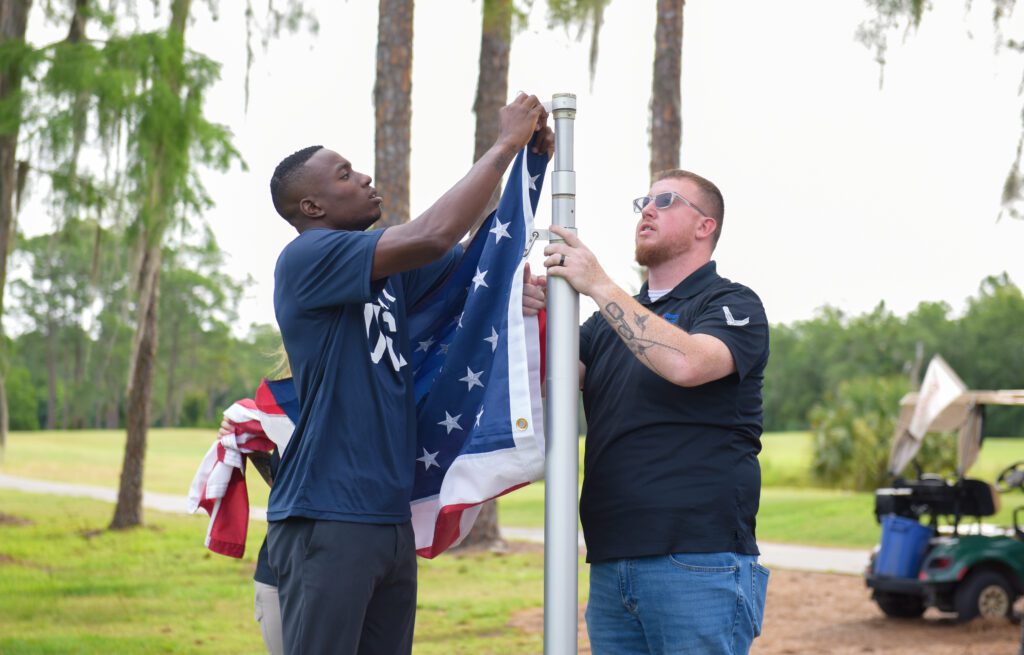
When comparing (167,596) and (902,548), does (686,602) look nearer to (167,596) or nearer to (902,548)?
(902,548)

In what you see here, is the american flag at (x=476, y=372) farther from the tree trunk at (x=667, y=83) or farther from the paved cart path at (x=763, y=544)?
the paved cart path at (x=763, y=544)

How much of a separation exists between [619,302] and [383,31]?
34.3ft

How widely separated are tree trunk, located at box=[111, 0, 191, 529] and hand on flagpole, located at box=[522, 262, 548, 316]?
1017 cm

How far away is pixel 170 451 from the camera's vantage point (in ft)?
157

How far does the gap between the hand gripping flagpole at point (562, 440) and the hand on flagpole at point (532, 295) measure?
35 cm

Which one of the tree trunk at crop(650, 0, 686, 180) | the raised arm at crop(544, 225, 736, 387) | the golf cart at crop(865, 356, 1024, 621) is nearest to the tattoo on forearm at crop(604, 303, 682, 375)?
the raised arm at crop(544, 225, 736, 387)

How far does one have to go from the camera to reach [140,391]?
16.1m

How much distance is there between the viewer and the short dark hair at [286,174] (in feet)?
11.6

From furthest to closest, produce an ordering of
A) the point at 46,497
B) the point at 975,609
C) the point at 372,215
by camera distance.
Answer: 1. the point at 46,497
2. the point at 975,609
3. the point at 372,215

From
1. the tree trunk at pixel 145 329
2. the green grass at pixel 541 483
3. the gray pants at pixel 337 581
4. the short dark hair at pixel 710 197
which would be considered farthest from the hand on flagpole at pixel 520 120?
the green grass at pixel 541 483

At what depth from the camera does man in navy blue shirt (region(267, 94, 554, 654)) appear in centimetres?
326

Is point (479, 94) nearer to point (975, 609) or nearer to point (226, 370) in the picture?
point (975, 609)

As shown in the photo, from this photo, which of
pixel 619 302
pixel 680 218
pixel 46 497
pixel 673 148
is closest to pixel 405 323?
pixel 619 302

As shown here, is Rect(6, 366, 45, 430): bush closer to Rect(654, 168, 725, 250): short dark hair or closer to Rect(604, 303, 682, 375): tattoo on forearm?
Rect(654, 168, 725, 250): short dark hair
